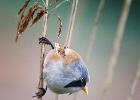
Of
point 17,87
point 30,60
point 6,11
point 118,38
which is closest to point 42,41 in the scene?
point 118,38

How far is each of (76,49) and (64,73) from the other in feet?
5.54

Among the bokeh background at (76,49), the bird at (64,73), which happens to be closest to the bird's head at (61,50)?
the bird at (64,73)

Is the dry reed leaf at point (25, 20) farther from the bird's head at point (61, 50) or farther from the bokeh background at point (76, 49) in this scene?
the bokeh background at point (76, 49)

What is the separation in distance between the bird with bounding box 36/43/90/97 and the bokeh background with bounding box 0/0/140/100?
4.04ft

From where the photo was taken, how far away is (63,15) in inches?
108

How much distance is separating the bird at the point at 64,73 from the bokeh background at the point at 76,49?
4.04 feet

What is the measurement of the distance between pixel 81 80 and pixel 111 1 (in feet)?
7.01

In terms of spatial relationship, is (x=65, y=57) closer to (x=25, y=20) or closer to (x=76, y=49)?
(x=25, y=20)

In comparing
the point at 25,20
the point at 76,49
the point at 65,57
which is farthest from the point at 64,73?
the point at 76,49

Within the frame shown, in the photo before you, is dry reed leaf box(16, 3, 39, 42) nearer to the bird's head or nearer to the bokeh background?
the bird's head

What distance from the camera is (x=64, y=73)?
0.92 m

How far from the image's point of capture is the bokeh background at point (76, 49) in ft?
7.85

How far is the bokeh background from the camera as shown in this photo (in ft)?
7.85

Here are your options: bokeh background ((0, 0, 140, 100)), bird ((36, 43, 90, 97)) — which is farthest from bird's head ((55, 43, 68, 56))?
bokeh background ((0, 0, 140, 100))
